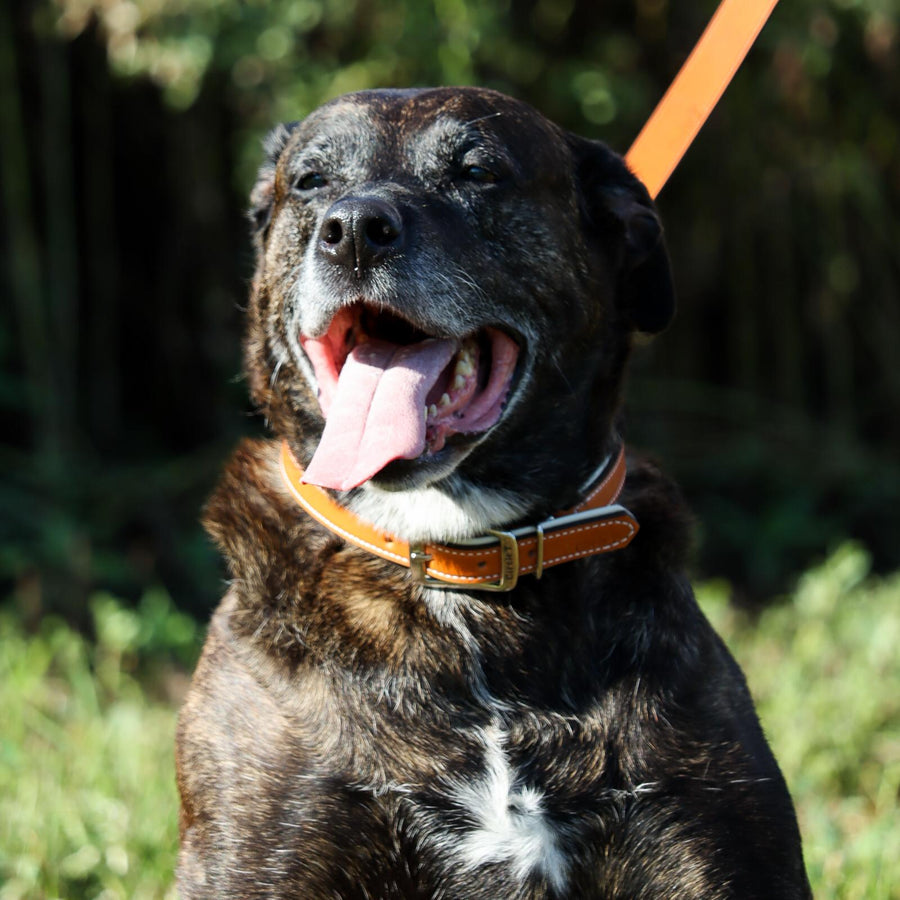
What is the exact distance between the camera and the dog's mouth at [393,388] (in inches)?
92.9

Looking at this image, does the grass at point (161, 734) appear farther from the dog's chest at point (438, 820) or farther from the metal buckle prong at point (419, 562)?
the metal buckle prong at point (419, 562)

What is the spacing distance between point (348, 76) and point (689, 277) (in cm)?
272

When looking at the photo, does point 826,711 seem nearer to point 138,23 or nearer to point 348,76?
point 348,76

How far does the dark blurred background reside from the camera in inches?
221

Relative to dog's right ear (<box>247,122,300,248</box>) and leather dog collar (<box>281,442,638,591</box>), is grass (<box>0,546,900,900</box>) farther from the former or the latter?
dog's right ear (<box>247,122,300,248</box>)

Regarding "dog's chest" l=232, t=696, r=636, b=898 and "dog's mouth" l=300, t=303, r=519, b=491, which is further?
"dog's mouth" l=300, t=303, r=519, b=491

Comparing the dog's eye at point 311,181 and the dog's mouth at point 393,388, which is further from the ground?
the dog's eye at point 311,181

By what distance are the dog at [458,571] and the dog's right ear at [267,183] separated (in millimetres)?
81

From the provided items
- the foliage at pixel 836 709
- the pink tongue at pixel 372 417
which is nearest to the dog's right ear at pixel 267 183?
the pink tongue at pixel 372 417

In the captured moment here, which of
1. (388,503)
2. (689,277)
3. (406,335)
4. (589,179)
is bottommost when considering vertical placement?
(689,277)

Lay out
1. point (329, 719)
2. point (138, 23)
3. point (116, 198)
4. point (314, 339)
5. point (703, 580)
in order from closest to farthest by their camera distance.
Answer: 1. point (329, 719)
2. point (314, 339)
3. point (138, 23)
4. point (703, 580)
5. point (116, 198)

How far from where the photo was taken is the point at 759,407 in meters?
7.06

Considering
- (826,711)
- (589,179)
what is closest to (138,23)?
(589,179)

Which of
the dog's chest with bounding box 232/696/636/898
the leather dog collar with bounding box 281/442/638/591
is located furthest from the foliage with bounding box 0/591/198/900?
the leather dog collar with bounding box 281/442/638/591
